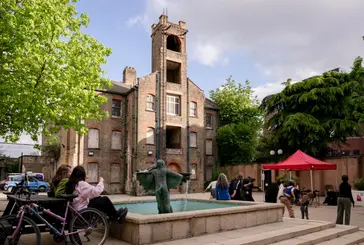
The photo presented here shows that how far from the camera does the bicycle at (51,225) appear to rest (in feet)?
19.1

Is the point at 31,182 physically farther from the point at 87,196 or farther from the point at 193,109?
the point at 87,196

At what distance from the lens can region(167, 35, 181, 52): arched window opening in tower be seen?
3425 centimetres

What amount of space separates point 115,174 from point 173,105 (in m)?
8.56

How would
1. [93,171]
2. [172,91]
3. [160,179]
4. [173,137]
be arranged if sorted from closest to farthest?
[160,179] < [93,171] < [172,91] < [173,137]

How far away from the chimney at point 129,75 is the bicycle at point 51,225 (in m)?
31.2

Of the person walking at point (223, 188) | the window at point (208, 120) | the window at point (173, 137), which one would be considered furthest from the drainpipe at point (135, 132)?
the person walking at point (223, 188)

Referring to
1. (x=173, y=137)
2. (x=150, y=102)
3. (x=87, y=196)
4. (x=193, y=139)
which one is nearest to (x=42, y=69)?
(x=87, y=196)

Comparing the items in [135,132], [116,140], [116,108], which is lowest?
[116,140]

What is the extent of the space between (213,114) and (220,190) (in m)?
26.2

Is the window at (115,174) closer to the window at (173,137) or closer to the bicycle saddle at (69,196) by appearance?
the window at (173,137)

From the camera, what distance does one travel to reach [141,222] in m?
6.99

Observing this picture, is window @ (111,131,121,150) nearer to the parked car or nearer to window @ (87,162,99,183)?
window @ (87,162,99,183)

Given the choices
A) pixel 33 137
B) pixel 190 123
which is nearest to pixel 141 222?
pixel 33 137

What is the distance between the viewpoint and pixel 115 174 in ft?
102
